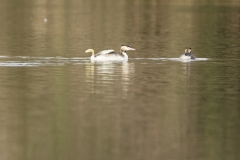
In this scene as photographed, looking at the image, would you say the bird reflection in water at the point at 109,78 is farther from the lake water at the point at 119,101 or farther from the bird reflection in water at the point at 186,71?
the bird reflection in water at the point at 186,71

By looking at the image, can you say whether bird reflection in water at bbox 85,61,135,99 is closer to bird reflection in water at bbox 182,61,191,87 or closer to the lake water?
the lake water

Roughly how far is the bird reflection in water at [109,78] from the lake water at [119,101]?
0.03m

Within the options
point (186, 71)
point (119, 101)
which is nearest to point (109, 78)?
point (186, 71)

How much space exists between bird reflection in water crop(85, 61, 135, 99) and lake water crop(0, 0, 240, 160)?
33 millimetres

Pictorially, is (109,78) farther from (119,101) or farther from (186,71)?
(119,101)

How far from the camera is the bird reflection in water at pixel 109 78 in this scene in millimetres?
26641

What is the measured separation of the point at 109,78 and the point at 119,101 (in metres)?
5.71

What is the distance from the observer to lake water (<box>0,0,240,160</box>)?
18172 millimetres

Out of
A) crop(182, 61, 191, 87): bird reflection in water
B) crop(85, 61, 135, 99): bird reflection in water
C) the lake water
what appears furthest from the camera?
crop(182, 61, 191, 87): bird reflection in water

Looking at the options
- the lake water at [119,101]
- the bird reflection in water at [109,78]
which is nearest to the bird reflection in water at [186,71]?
the lake water at [119,101]

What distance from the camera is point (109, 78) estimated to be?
99.0 feet

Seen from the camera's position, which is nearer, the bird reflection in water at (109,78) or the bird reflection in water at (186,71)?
the bird reflection in water at (109,78)

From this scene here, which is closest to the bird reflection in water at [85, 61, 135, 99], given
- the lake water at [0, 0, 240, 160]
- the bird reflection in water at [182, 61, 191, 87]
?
the lake water at [0, 0, 240, 160]

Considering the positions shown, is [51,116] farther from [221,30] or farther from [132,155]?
[221,30]
